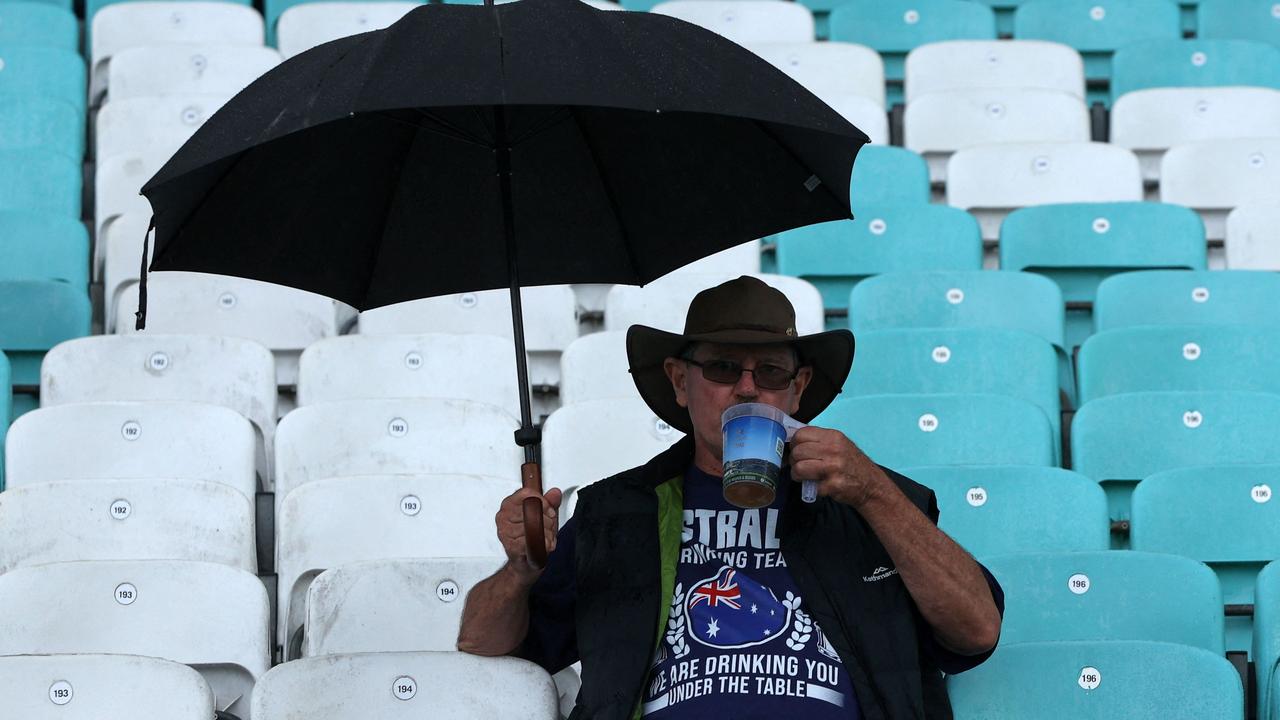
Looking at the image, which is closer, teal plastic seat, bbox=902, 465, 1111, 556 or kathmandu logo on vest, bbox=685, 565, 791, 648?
kathmandu logo on vest, bbox=685, 565, 791, 648

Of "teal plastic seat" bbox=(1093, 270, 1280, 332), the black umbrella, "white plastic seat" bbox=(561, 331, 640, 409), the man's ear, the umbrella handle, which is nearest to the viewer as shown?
the black umbrella

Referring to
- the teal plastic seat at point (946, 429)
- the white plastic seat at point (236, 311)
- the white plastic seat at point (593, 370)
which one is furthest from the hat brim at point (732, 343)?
the white plastic seat at point (236, 311)

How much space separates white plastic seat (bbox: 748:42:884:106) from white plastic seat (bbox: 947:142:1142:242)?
78cm

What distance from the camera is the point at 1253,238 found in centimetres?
550

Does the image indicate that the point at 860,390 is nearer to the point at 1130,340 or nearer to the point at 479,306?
the point at 1130,340

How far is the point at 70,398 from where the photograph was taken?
180 inches

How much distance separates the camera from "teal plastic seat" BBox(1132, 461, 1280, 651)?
3963 mm

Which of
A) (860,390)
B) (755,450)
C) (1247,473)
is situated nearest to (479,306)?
(860,390)

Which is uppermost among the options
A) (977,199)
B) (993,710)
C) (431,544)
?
(977,199)

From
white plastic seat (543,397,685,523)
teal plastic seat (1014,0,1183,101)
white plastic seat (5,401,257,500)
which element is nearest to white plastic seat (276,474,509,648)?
white plastic seat (543,397,685,523)

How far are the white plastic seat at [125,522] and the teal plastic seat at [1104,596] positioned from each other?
1580mm

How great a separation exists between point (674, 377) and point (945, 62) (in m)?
3.78

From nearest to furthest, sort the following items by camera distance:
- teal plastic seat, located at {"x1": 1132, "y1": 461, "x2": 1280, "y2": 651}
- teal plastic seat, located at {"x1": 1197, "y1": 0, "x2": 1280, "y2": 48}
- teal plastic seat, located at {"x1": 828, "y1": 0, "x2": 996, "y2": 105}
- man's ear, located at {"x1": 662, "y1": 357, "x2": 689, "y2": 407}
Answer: man's ear, located at {"x1": 662, "y1": 357, "x2": 689, "y2": 407}
teal plastic seat, located at {"x1": 1132, "y1": 461, "x2": 1280, "y2": 651}
teal plastic seat, located at {"x1": 828, "y1": 0, "x2": 996, "y2": 105}
teal plastic seat, located at {"x1": 1197, "y1": 0, "x2": 1280, "y2": 48}

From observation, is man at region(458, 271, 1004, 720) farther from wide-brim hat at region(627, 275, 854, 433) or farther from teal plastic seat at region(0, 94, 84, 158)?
teal plastic seat at region(0, 94, 84, 158)
